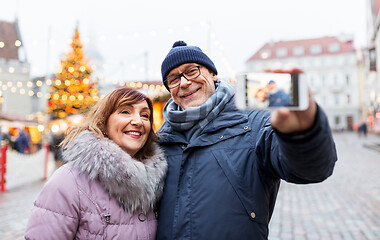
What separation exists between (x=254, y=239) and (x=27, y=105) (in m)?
35.3

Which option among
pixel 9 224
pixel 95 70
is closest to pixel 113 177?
pixel 9 224

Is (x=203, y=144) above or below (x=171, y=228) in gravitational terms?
above

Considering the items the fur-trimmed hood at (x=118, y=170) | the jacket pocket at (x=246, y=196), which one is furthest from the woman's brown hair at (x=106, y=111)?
the jacket pocket at (x=246, y=196)

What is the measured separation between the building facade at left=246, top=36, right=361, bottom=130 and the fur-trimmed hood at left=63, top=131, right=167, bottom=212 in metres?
47.3

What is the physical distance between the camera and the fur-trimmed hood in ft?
5.36

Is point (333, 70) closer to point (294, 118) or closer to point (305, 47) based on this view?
point (305, 47)

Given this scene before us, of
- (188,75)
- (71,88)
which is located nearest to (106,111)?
(188,75)

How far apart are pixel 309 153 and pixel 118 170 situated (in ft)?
3.24

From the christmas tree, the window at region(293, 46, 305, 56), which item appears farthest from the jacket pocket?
the window at region(293, 46, 305, 56)

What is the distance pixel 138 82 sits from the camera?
13008 mm

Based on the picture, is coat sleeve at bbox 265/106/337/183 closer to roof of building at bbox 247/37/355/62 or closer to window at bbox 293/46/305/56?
roof of building at bbox 247/37/355/62

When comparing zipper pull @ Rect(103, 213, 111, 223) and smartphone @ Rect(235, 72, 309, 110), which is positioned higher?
smartphone @ Rect(235, 72, 309, 110)

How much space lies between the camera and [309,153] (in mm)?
1095

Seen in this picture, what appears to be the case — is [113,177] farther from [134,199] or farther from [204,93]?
[204,93]
